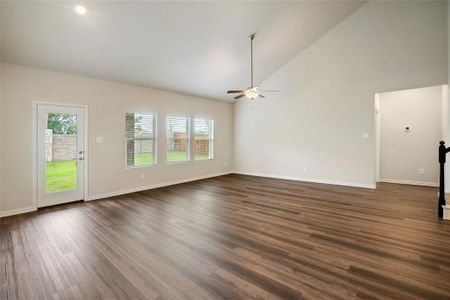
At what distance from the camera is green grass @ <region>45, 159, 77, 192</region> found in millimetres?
4180

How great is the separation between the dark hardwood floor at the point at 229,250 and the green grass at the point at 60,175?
465mm

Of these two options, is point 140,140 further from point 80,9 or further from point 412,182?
point 412,182

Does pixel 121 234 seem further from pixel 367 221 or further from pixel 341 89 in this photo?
pixel 341 89

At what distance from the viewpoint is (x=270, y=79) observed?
712 centimetres

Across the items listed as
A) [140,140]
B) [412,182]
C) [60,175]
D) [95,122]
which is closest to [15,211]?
[60,175]

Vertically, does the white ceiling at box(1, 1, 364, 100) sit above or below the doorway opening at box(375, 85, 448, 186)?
above

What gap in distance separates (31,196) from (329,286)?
17.1ft

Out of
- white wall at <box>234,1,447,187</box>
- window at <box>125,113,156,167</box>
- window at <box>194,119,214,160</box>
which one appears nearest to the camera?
white wall at <box>234,1,447,187</box>

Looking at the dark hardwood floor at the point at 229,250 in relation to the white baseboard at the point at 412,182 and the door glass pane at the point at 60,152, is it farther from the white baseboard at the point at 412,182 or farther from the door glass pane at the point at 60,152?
the white baseboard at the point at 412,182

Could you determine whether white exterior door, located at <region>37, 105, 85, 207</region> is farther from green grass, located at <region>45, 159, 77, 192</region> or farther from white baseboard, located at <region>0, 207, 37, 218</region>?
white baseboard, located at <region>0, 207, 37, 218</region>

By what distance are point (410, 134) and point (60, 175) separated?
29.8 ft

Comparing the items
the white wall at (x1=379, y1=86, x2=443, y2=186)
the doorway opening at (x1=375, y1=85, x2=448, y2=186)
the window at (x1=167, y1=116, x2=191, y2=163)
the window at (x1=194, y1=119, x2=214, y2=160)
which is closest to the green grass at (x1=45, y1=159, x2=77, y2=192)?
the window at (x1=167, y1=116, x2=191, y2=163)

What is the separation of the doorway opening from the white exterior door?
7756 mm

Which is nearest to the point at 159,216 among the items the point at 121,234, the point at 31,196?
the point at 121,234
